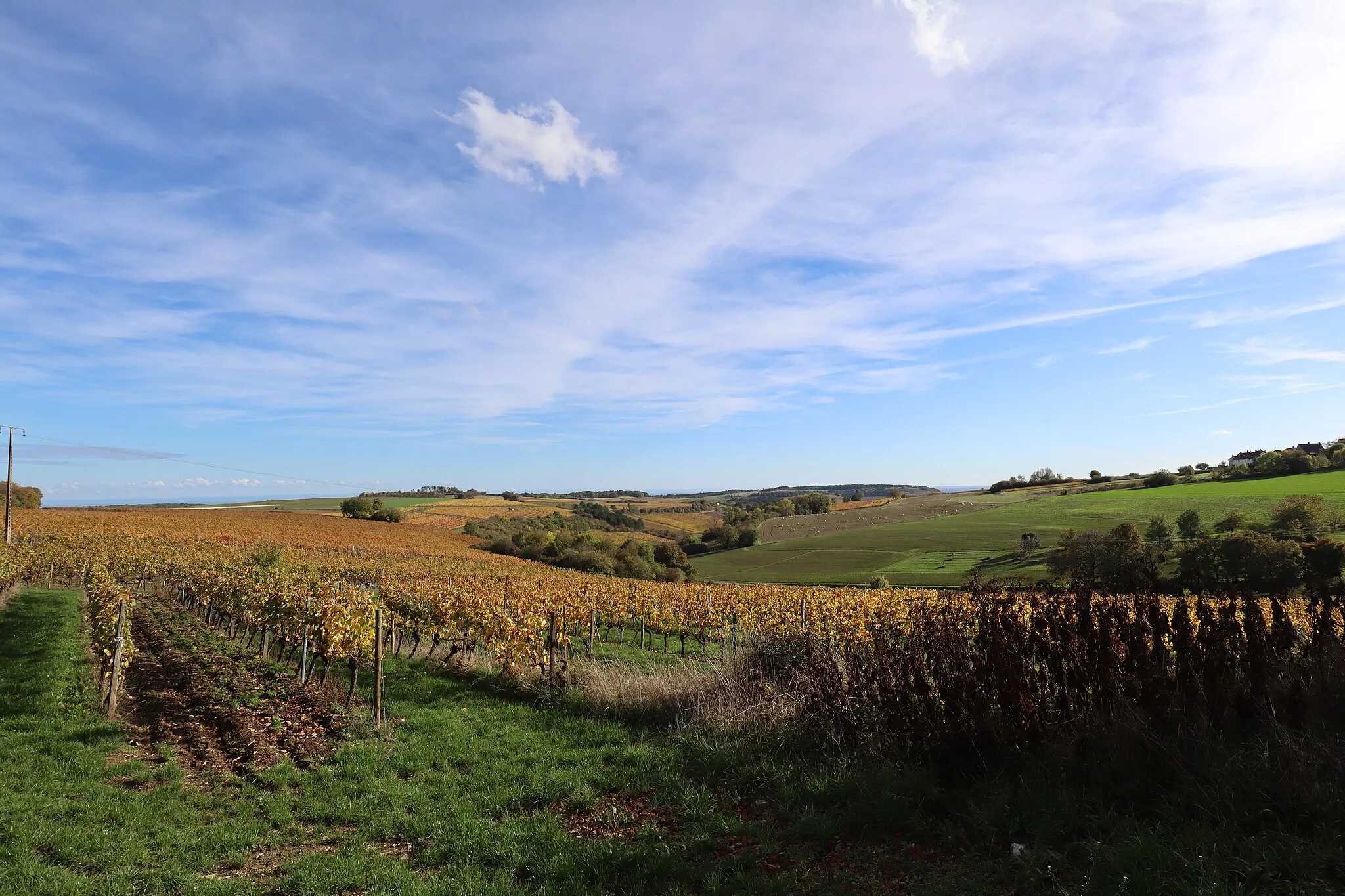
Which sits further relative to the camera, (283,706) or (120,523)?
(120,523)

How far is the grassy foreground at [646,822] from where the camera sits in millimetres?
3678

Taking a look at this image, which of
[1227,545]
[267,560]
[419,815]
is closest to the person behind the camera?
[419,815]

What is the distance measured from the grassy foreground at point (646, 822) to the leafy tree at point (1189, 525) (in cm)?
5833

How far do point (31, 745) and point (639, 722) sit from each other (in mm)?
7161

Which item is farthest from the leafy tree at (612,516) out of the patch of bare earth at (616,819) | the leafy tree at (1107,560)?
the patch of bare earth at (616,819)

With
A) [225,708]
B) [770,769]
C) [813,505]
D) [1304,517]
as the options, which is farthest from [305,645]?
[813,505]

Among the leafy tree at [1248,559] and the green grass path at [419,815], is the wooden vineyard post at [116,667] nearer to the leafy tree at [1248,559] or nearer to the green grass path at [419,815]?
the green grass path at [419,815]

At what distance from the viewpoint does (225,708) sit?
912 cm

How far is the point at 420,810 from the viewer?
587 centimetres

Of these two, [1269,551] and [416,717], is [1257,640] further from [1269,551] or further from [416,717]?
[1269,551]

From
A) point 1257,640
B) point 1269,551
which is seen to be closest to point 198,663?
point 1257,640

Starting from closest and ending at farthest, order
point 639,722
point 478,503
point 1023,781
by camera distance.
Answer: point 1023,781, point 639,722, point 478,503

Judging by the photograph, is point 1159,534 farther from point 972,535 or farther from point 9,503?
point 9,503

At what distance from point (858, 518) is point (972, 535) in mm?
21742
